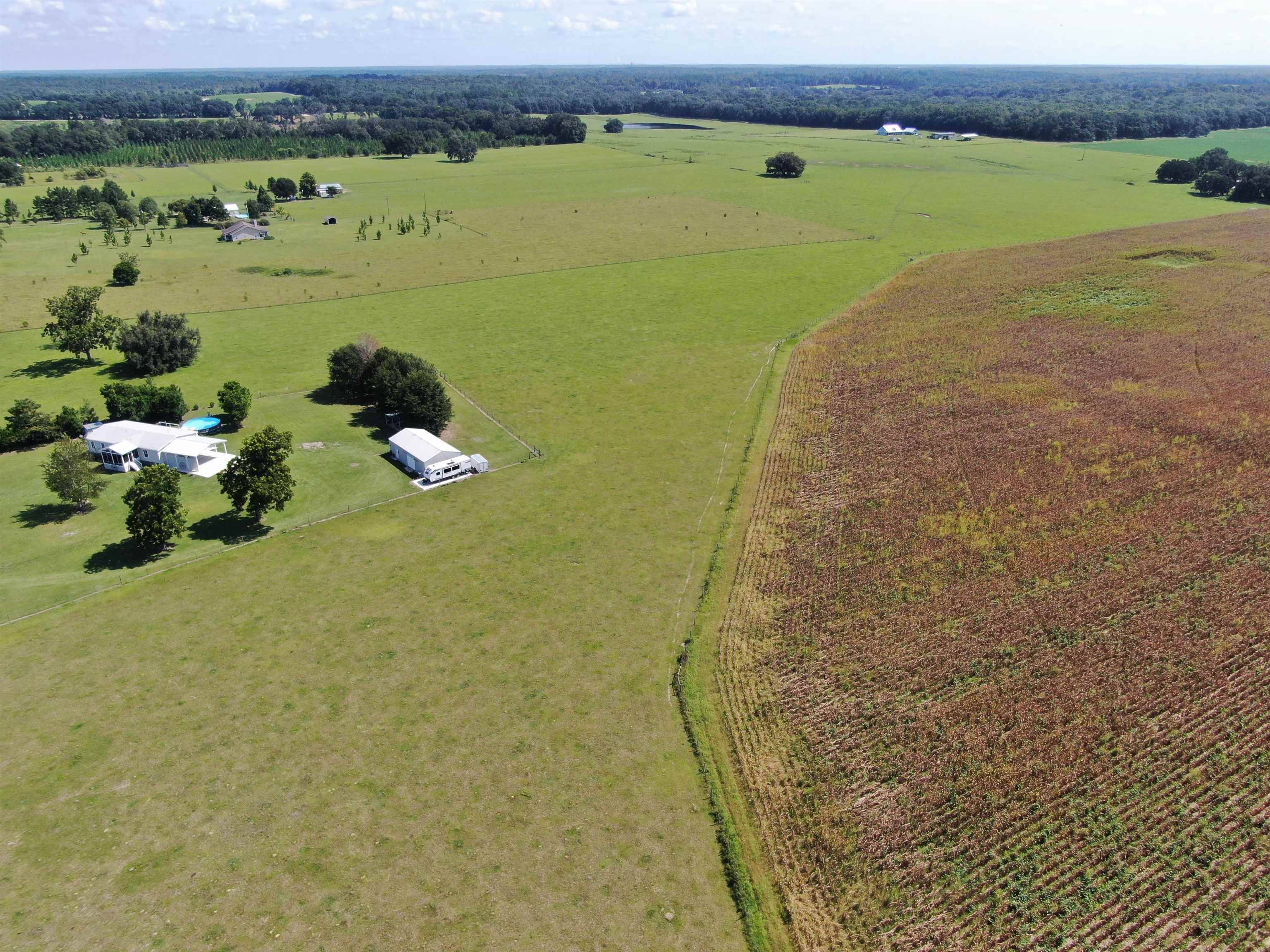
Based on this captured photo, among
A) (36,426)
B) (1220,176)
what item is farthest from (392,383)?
(1220,176)

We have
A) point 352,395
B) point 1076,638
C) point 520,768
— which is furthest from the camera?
point 352,395

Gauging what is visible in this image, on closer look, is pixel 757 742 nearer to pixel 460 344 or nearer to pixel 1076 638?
pixel 1076 638

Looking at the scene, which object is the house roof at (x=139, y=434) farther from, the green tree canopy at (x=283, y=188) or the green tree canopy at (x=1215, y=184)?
the green tree canopy at (x=1215, y=184)

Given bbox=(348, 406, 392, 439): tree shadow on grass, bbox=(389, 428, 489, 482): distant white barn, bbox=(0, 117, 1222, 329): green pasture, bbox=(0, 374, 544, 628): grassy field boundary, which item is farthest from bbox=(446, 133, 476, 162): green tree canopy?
bbox=(389, 428, 489, 482): distant white barn

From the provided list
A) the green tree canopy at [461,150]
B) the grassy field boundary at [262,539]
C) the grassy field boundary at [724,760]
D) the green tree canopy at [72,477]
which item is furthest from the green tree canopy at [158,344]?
the green tree canopy at [461,150]

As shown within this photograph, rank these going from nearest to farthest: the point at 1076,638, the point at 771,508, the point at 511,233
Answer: the point at 1076,638 < the point at 771,508 < the point at 511,233

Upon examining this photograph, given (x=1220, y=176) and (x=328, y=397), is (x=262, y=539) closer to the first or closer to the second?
(x=328, y=397)

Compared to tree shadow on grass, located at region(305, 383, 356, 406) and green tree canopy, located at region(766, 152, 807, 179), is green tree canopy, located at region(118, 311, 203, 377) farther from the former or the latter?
green tree canopy, located at region(766, 152, 807, 179)

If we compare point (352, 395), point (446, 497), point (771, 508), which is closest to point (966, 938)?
point (771, 508)
